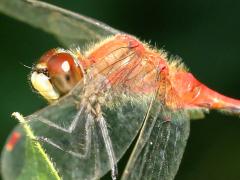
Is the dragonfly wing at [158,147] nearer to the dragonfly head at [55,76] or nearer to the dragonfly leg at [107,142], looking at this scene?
the dragonfly leg at [107,142]

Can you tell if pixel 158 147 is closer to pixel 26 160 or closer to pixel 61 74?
pixel 61 74

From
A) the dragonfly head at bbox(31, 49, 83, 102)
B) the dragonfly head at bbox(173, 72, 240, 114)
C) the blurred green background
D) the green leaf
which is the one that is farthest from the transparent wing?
the green leaf

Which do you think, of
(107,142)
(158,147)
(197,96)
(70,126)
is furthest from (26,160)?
(197,96)

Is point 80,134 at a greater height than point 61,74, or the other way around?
point 61,74

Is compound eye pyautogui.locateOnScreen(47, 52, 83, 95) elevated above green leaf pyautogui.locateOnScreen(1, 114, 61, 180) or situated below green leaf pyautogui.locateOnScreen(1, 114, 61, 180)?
above

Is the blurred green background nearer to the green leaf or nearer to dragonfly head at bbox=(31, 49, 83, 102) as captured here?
dragonfly head at bbox=(31, 49, 83, 102)

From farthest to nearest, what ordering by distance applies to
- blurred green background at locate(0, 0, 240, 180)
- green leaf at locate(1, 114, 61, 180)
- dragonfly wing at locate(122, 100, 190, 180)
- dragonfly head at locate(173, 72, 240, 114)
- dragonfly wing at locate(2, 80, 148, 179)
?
blurred green background at locate(0, 0, 240, 180), dragonfly head at locate(173, 72, 240, 114), dragonfly wing at locate(122, 100, 190, 180), dragonfly wing at locate(2, 80, 148, 179), green leaf at locate(1, 114, 61, 180)
